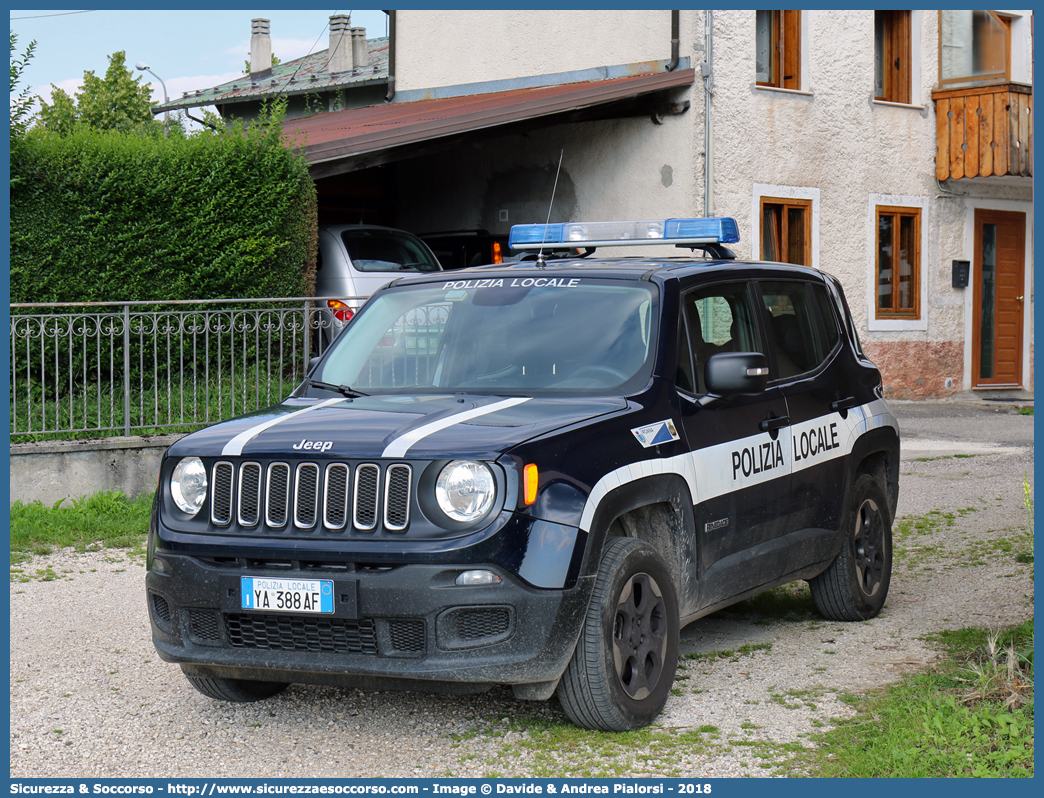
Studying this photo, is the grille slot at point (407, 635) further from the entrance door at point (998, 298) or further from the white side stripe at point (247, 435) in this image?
the entrance door at point (998, 298)

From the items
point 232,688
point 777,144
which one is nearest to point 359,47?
point 777,144

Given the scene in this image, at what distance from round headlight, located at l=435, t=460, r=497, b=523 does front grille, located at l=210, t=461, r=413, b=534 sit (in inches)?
4.5

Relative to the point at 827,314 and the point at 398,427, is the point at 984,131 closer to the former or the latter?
the point at 827,314

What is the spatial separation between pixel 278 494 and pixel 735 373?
188 cm

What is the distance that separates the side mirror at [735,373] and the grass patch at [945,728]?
131 cm

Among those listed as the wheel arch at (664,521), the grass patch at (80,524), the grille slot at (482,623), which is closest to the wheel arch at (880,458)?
the wheel arch at (664,521)

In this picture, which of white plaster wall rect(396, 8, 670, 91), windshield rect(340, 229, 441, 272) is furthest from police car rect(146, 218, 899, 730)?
white plaster wall rect(396, 8, 670, 91)

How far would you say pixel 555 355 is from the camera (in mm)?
5129

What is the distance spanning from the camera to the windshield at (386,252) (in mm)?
14273

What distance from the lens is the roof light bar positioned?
232 inches

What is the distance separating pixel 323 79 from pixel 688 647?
24.8 metres

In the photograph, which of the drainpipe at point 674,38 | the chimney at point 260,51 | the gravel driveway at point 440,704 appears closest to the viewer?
the gravel driveway at point 440,704

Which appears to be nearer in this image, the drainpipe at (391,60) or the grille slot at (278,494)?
the grille slot at (278,494)

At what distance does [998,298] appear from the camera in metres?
19.3
